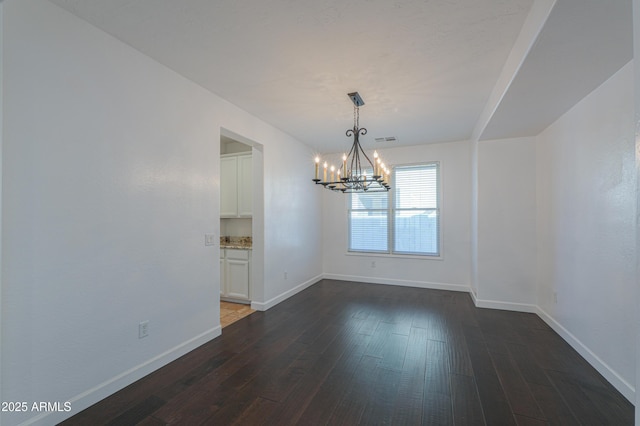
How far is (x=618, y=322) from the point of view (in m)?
2.19

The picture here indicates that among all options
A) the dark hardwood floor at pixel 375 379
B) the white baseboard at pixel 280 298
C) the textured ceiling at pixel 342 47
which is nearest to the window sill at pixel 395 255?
the white baseboard at pixel 280 298

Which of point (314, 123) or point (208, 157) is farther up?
point (314, 123)

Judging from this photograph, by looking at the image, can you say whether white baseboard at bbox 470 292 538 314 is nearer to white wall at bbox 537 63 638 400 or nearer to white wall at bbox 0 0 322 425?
white wall at bbox 537 63 638 400

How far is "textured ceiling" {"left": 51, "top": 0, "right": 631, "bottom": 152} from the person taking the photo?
72.6 inches

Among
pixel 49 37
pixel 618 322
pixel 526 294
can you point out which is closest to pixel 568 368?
pixel 618 322

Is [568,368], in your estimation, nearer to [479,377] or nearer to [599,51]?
[479,377]

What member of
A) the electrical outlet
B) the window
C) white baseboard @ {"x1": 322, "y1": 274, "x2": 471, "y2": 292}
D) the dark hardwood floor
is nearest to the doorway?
the dark hardwood floor

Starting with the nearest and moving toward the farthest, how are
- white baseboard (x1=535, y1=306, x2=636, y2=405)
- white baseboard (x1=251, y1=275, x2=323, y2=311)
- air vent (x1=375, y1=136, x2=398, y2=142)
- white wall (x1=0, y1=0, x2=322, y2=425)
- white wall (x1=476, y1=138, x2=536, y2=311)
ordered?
white wall (x1=0, y1=0, x2=322, y2=425), white baseboard (x1=535, y1=306, x2=636, y2=405), white wall (x1=476, y1=138, x2=536, y2=311), white baseboard (x1=251, y1=275, x2=323, y2=311), air vent (x1=375, y1=136, x2=398, y2=142)

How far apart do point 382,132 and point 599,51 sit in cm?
283

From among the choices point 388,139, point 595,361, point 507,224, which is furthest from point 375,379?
point 388,139

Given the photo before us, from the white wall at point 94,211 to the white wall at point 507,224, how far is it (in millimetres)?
3830

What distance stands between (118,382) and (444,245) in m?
5.00

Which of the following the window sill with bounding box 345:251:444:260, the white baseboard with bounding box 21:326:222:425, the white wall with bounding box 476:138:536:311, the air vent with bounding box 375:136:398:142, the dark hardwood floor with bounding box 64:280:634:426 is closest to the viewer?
the white baseboard with bounding box 21:326:222:425

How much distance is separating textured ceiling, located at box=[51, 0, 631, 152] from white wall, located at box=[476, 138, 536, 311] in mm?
515
